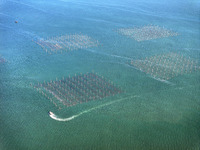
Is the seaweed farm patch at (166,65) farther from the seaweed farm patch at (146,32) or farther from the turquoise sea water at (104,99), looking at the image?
the seaweed farm patch at (146,32)

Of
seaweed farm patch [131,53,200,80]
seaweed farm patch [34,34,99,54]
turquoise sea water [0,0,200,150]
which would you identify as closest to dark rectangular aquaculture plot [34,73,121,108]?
turquoise sea water [0,0,200,150]

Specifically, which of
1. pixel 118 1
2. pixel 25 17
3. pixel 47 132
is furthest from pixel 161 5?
pixel 47 132

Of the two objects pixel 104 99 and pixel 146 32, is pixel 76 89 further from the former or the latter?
pixel 146 32

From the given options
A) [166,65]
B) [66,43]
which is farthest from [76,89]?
[66,43]

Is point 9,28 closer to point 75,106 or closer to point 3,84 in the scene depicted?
point 3,84

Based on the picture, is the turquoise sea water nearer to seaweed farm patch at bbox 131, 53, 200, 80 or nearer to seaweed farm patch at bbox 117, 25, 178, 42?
seaweed farm patch at bbox 131, 53, 200, 80
